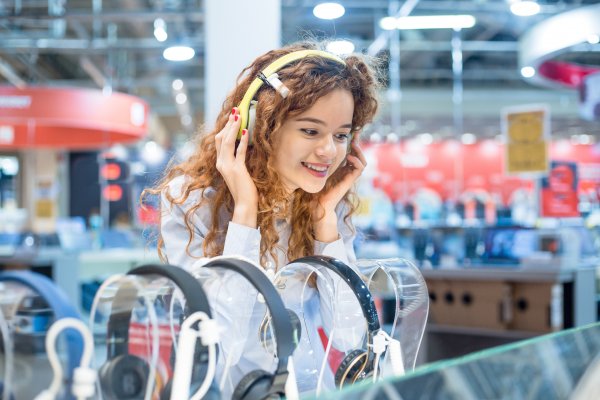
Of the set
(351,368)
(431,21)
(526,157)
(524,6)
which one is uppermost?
(431,21)

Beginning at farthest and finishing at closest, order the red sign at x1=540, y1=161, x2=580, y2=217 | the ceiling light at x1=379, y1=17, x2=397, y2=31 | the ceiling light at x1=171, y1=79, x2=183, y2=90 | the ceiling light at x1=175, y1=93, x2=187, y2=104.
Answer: the ceiling light at x1=175, y1=93, x2=187, y2=104
the ceiling light at x1=171, y1=79, x2=183, y2=90
the ceiling light at x1=379, y1=17, x2=397, y2=31
the red sign at x1=540, y1=161, x2=580, y2=217

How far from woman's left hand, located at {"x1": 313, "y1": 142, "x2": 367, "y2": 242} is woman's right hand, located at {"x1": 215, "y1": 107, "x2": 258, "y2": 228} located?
0.64 feet

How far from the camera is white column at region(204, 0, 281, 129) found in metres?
3.57

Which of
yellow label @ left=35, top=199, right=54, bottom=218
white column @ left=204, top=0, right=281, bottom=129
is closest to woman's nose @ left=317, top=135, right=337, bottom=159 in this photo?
white column @ left=204, top=0, right=281, bottom=129

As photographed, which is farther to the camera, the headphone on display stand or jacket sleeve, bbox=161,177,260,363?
jacket sleeve, bbox=161,177,260,363

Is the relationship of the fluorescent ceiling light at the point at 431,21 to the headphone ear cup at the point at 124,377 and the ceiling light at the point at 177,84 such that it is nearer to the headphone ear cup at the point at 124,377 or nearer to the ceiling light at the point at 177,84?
the ceiling light at the point at 177,84

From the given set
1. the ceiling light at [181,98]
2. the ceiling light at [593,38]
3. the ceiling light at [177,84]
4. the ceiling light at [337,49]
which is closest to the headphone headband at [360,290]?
the ceiling light at [337,49]

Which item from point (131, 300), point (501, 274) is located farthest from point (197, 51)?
point (131, 300)

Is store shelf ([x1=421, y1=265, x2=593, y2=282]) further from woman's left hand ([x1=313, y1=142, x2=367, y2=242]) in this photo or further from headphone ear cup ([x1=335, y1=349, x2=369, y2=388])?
headphone ear cup ([x1=335, y1=349, x2=369, y2=388])

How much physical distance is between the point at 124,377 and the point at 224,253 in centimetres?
46

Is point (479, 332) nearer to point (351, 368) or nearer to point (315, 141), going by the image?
point (315, 141)

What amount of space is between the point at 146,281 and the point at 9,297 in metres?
0.19

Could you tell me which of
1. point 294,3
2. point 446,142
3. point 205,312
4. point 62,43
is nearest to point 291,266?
point 205,312

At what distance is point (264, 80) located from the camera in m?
1.29
